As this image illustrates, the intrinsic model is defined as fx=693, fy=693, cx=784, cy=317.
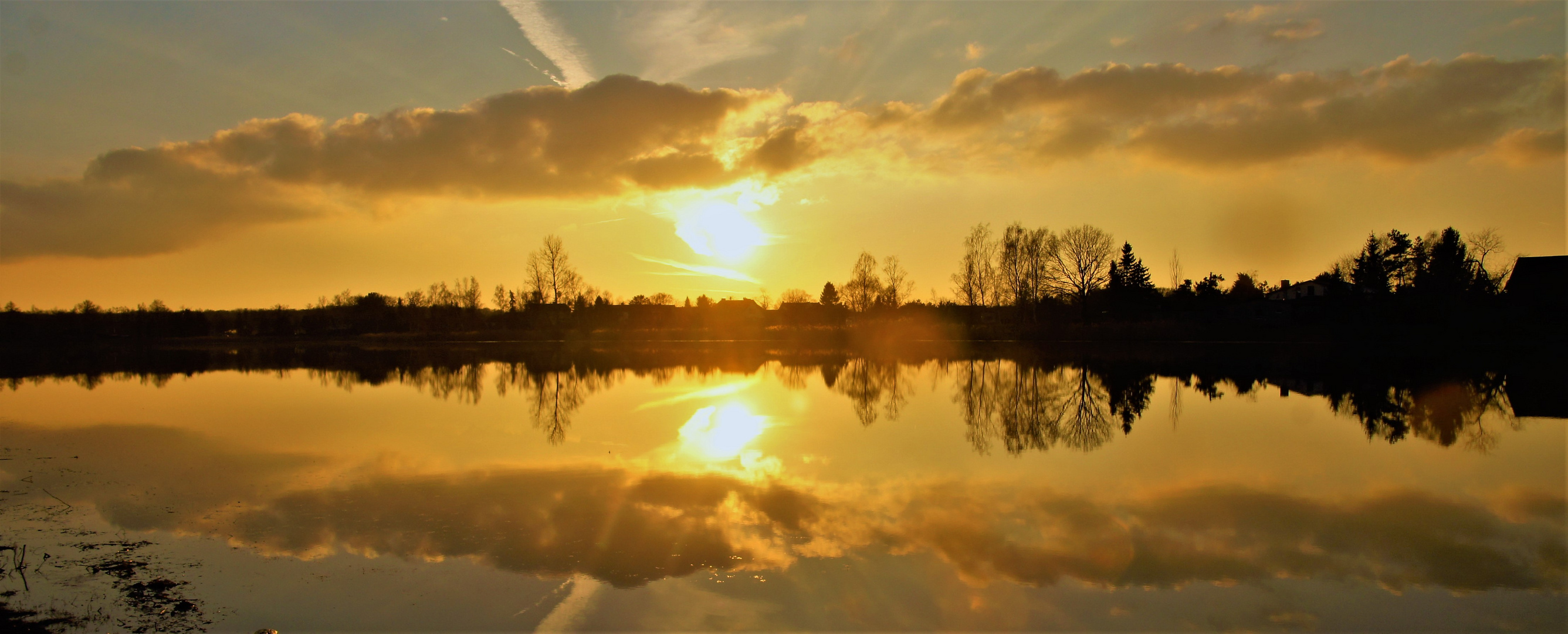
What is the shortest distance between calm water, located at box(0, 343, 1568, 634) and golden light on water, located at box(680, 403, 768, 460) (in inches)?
6.0

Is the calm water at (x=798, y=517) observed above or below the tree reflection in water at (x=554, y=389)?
below

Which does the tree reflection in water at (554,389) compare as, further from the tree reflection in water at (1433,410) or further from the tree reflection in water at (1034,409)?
the tree reflection in water at (1433,410)

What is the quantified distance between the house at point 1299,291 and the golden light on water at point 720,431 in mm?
77250

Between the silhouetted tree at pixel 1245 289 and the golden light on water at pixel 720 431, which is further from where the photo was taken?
the silhouetted tree at pixel 1245 289

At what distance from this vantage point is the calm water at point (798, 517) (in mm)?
5625

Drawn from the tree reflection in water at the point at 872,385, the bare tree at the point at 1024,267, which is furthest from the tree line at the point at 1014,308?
the tree reflection in water at the point at 872,385

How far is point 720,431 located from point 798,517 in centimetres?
632

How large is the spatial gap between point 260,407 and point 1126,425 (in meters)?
22.4

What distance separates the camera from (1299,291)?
7738cm

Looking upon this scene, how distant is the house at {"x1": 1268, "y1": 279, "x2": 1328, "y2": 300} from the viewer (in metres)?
73.8

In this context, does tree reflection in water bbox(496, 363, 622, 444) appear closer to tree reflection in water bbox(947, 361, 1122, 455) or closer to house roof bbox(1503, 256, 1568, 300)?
tree reflection in water bbox(947, 361, 1122, 455)

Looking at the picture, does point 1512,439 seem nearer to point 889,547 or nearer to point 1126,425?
point 1126,425

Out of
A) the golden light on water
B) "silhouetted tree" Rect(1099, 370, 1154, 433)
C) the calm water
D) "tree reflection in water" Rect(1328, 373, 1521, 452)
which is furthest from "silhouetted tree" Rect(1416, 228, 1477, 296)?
the golden light on water

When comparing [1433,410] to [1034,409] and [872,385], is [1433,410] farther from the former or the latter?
[872,385]
